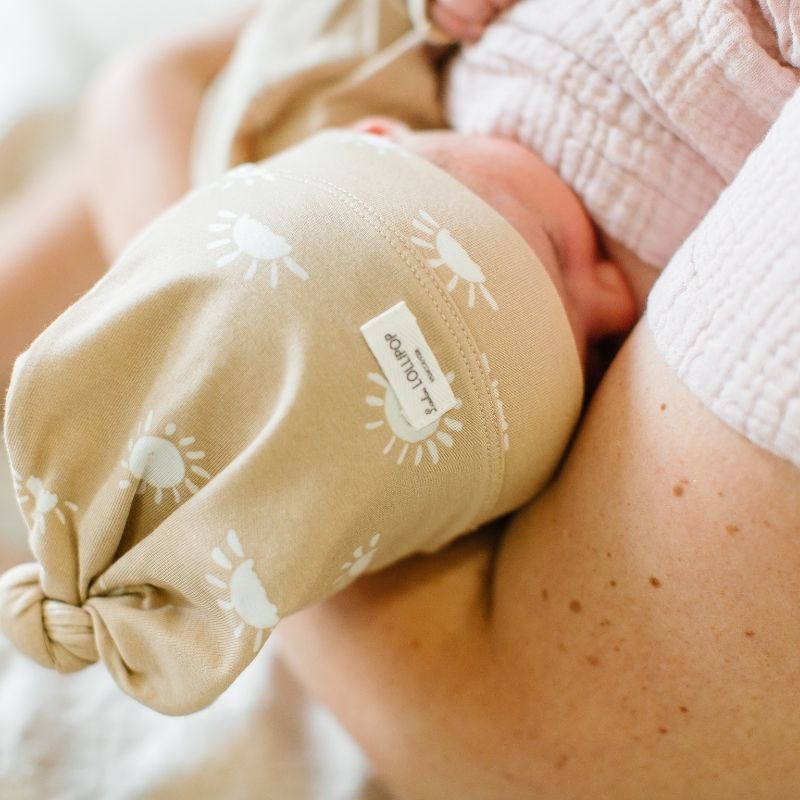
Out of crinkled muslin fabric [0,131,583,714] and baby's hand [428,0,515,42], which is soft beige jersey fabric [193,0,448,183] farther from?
crinkled muslin fabric [0,131,583,714]

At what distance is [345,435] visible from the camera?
482 mm

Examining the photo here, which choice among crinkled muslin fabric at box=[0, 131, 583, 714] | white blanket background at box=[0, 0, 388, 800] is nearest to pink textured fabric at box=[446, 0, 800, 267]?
crinkled muslin fabric at box=[0, 131, 583, 714]

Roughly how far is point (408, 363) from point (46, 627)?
260mm

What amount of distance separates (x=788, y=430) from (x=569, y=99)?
→ 0.30 meters

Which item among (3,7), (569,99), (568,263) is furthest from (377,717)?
(3,7)

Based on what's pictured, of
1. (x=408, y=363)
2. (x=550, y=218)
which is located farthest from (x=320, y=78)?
(x=408, y=363)

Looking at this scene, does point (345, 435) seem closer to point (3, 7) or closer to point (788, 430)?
point (788, 430)

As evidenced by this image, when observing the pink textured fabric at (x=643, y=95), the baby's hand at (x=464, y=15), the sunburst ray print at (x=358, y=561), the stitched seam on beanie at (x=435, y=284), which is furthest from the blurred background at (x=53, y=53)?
the sunburst ray print at (x=358, y=561)

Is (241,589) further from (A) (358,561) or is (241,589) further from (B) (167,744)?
(B) (167,744)

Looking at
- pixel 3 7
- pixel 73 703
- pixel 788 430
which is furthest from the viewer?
pixel 3 7

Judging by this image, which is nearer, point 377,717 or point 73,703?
point 377,717

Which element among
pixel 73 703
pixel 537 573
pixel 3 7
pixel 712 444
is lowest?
pixel 73 703

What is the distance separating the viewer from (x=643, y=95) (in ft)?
1.89

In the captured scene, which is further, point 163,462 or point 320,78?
point 320,78
